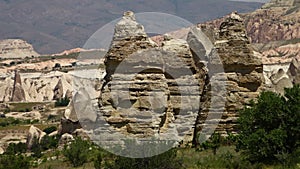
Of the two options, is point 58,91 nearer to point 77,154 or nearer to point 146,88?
point 77,154

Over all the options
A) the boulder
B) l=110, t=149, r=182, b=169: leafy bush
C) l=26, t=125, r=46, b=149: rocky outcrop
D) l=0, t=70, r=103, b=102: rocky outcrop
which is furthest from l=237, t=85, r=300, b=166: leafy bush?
l=0, t=70, r=103, b=102: rocky outcrop

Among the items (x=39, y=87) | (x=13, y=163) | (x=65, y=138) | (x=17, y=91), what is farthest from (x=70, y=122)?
(x=39, y=87)

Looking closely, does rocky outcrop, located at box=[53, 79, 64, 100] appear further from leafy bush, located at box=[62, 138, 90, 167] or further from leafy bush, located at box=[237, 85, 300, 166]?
leafy bush, located at box=[237, 85, 300, 166]

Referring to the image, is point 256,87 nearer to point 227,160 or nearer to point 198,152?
point 198,152

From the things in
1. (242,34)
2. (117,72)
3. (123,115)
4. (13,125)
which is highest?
(242,34)

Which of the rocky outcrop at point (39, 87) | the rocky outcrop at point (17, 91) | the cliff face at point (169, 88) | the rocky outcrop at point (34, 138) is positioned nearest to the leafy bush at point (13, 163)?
the cliff face at point (169, 88)

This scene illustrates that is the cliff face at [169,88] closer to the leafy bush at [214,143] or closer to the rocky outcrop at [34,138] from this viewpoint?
the leafy bush at [214,143]

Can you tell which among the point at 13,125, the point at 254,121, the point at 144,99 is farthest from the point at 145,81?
the point at 13,125

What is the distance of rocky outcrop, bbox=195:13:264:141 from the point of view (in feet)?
72.0

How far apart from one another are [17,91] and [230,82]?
74.9m

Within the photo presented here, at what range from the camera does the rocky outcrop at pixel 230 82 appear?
→ 21.9 meters

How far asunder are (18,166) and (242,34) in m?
9.04

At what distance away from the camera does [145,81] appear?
21.6 m

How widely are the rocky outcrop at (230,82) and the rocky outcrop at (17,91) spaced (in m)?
73.1
